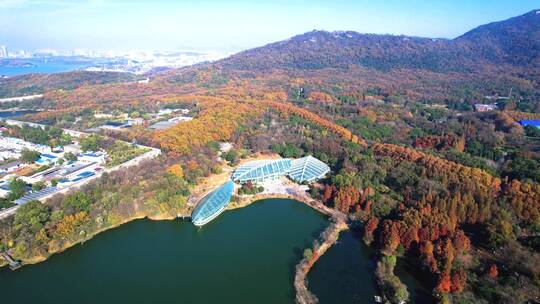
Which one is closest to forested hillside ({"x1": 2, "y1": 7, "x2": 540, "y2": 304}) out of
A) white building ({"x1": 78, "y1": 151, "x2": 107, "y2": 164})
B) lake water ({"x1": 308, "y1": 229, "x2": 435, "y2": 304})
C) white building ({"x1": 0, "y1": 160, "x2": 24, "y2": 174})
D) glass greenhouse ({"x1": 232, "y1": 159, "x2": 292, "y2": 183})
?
lake water ({"x1": 308, "y1": 229, "x2": 435, "y2": 304})

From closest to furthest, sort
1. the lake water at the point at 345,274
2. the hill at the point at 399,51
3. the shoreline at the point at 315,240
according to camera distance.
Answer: the lake water at the point at 345,274
the shoreline at the point at 315,240
the hill at the point at 399,51

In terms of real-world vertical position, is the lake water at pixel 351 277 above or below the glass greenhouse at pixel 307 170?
Answer: below

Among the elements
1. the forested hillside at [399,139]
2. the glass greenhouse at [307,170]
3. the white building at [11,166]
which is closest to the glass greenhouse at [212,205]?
the forested hillside at [399,139]

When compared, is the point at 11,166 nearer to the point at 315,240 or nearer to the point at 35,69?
the point at 315,240

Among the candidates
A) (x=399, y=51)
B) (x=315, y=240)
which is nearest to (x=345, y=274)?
(x=315, y=240)

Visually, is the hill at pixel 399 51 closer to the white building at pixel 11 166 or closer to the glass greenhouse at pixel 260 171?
the glass greenhouse at pixel 260 171

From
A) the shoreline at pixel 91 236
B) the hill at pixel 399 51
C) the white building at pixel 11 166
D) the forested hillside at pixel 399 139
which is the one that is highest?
the hill at pixel 399 51
